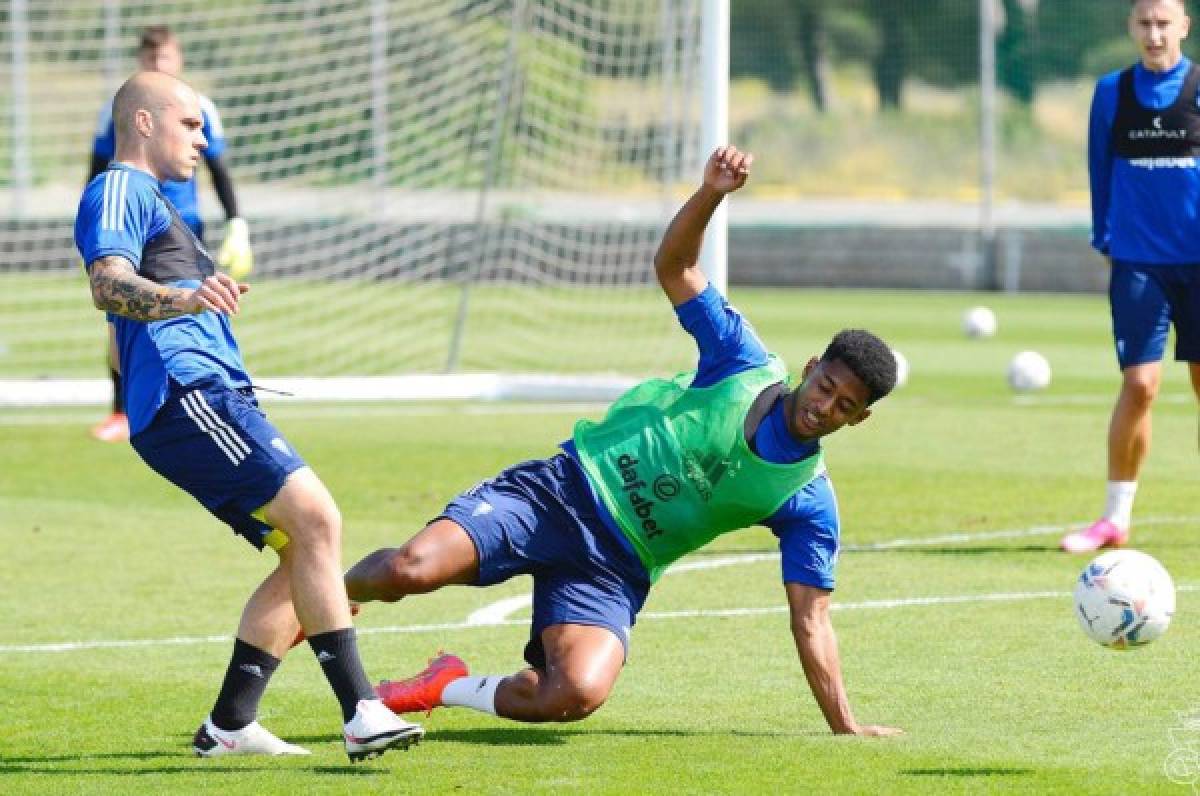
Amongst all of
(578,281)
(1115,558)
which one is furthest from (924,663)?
(578,281)

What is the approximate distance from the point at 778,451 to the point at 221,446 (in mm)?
1643

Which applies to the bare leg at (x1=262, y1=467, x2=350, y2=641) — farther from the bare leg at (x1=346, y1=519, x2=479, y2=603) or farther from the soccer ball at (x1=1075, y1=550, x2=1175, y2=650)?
the soccer ball at (x1=1075, y1=550, x2=1175, y2=650)

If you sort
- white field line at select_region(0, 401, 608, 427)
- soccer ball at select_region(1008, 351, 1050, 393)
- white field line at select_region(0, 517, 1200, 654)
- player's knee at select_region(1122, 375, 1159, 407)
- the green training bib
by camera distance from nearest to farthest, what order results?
the green training bib → white field line at select_region(0, 517, 1200, 654) → player's knee at select_region(1122, 375, 1159, 407) → white field line at select_region(0, 401, 608, 427) → soccer ball at select_region(1008, 351, 1050, 393)

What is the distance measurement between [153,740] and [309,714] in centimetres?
58

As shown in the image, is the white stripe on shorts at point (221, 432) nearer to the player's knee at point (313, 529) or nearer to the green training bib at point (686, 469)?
the player's knee at point (313, 529)

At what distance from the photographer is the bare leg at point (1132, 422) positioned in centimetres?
1023

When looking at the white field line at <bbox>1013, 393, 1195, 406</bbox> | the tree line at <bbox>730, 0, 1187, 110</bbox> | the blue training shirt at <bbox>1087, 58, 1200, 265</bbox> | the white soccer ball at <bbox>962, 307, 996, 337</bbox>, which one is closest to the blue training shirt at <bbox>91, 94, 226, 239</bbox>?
the blue training shirt at <bbox>1087, 58, 1200, 265</bbox>

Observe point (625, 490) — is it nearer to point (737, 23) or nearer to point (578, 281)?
point (578, 281)

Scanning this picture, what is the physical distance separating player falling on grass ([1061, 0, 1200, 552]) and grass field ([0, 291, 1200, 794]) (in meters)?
0.48

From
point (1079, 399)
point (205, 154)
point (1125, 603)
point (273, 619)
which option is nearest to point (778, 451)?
point (1125, 603)

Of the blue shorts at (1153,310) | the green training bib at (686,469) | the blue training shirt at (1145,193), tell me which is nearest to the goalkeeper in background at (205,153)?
the blue training shirt at (1145,193)

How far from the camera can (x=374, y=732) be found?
608cm

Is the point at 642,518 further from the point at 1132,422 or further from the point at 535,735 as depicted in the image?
the point at 1132,422

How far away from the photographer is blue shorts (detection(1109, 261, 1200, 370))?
10227 mm
